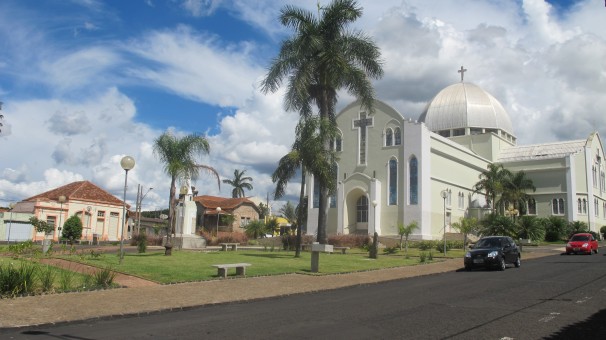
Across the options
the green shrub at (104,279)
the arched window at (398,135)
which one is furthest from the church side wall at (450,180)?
the green shrub at (104,279)

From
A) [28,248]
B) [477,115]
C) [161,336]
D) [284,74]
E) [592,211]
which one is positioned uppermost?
[477,115]

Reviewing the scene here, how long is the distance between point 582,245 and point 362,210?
68.8 feet

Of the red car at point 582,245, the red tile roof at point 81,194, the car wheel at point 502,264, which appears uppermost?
the red tile roof at point 81,194

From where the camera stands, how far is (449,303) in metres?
11.3

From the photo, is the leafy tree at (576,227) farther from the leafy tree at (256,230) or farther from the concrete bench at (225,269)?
the concrete bench at (225,269)

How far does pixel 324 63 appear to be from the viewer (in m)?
28.6

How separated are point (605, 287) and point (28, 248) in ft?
53.7

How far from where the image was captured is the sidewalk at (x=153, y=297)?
9344 millimetres

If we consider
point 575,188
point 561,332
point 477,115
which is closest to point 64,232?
point 561,332

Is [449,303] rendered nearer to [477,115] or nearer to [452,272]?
[452,272]

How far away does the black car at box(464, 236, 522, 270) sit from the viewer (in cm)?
2055

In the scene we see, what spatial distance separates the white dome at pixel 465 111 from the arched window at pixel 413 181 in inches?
751

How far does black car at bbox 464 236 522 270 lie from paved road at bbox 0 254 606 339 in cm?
629

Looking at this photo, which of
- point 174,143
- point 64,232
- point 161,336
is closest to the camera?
point 161,336
